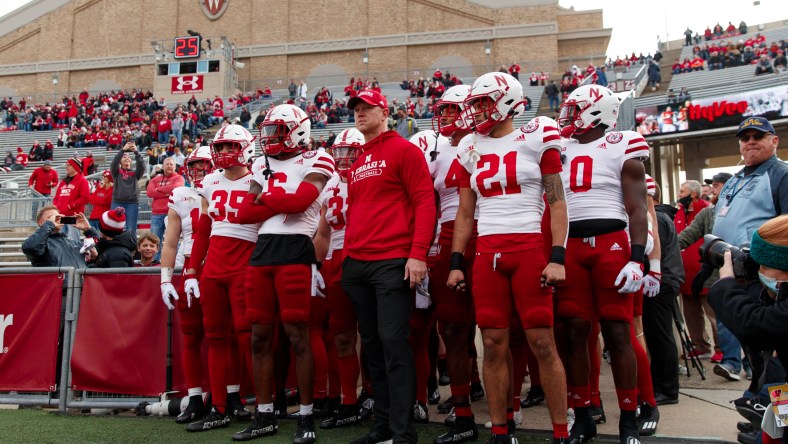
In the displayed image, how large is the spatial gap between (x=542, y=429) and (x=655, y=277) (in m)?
1.33

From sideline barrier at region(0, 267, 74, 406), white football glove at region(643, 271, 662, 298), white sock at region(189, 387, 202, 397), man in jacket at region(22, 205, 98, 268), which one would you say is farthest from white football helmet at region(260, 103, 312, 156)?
man in jacket at region(22, 205, 98, 268)

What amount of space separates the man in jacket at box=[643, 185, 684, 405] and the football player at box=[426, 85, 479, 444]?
177 cm

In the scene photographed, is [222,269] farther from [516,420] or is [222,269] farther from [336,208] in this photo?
[516,420]

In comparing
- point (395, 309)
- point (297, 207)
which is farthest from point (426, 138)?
point (395, 309)

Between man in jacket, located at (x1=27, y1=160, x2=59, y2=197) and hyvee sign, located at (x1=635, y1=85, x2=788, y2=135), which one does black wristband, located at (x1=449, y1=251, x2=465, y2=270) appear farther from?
hyvee sign, located at (x1=635, y1=85, x2=788, y2=135)

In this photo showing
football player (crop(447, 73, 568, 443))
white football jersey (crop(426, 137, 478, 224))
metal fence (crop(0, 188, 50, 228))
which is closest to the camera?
football player (crop(447, 73, 568, 443))

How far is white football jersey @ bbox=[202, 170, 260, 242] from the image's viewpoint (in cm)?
500

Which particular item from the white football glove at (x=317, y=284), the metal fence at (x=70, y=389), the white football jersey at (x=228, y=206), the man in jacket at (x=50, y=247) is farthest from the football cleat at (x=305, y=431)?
the man in jacket at (x=50, y=247)

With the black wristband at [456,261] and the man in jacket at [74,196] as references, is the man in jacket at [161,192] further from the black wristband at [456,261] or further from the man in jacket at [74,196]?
the black wristband at [456,261]

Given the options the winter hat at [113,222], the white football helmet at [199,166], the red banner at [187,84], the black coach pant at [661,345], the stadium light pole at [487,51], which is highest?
the stadium light pole at [487,51]

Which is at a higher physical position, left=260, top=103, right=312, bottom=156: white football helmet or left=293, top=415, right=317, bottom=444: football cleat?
left=260, top=103, right=312, bottom=156: white football helmet

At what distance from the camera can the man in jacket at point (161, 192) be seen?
10.5 metres

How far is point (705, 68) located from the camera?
28.7 meters

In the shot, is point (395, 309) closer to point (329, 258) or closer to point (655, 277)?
point (329, 258)
